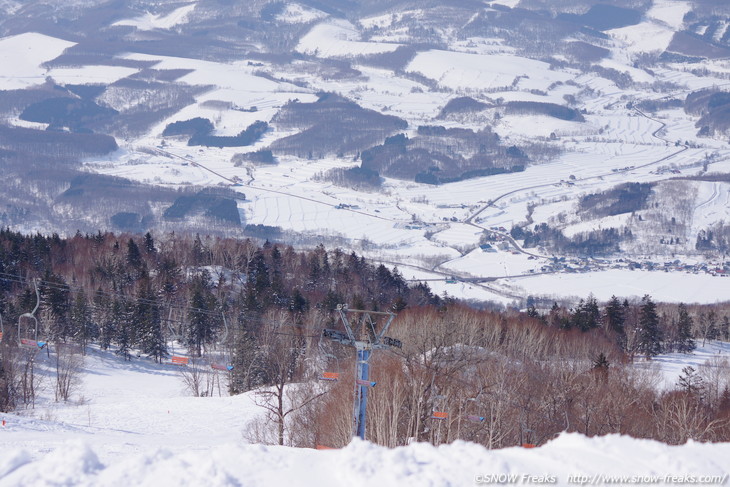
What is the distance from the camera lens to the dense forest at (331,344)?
75.7ft

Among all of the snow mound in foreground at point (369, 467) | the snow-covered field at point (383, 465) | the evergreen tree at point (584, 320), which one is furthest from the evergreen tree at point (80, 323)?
the snow mound in foreground at point (369, 467)

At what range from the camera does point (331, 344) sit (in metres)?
36.6

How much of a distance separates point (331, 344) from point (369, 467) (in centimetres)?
2585

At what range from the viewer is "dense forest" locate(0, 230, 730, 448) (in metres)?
23.1

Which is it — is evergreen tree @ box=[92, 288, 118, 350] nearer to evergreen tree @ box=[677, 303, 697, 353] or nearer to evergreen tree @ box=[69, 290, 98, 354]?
evergreen tree @ box=[69, 290, 98, 354]

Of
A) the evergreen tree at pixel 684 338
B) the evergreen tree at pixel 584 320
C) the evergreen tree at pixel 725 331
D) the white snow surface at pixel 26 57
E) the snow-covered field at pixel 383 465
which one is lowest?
the evergreen tree at pixel 725 331

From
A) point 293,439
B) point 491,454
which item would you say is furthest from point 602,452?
point 293,439

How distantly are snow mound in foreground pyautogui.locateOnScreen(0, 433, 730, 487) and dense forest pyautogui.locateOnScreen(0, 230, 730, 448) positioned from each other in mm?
7323

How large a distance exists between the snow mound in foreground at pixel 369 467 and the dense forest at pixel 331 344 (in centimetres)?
732

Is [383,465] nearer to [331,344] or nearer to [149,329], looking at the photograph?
[331,344]

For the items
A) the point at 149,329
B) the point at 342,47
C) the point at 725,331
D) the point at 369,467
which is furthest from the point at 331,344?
the point at 342,47

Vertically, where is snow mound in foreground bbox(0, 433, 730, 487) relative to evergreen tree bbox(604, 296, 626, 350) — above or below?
above

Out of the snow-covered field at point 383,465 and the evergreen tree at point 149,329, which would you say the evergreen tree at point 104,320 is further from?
the snow-covered field at point 383,465

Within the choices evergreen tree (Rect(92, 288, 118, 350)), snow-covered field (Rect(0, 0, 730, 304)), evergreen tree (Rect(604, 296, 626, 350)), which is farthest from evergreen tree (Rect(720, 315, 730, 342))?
evergreen tree (Rect(92, 288, 118, 350))
